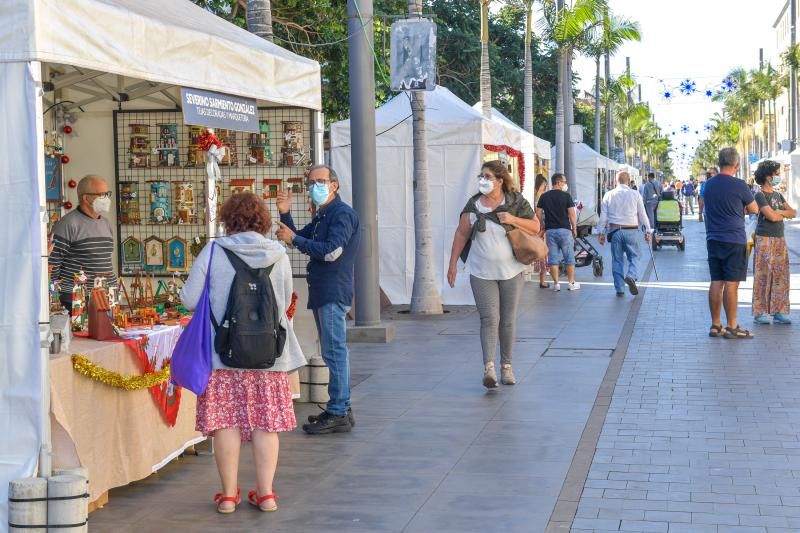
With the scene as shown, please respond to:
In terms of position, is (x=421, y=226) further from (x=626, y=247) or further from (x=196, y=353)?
(x=196, y=353)

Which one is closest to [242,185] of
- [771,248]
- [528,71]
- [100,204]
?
[100,204]

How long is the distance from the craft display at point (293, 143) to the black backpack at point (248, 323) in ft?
10.3

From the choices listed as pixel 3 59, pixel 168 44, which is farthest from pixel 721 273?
pixel 3 59

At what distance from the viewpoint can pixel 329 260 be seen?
7.51 metres

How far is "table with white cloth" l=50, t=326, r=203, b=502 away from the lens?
547cm

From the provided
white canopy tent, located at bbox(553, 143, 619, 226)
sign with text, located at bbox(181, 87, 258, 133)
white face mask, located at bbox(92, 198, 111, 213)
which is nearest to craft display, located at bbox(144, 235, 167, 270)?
white face mask, located at bbox(92, 198, 111, 213)

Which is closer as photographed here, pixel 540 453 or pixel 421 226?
pixel 540 453

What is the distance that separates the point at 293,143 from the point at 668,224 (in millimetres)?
20568

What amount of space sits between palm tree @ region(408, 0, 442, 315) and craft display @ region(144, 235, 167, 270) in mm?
6306

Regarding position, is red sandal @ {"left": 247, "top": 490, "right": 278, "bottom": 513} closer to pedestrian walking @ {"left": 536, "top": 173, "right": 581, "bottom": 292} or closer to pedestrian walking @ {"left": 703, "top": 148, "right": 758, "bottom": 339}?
pedestrian walking @ {"left": 703, "top": 148, "right": 758, "bottom": 339}

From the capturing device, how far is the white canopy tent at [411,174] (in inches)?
622

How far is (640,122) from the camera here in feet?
274

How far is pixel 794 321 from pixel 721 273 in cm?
203

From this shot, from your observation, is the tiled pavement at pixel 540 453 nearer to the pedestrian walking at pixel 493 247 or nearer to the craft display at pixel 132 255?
the pedestrian walking at pixel 493 247
